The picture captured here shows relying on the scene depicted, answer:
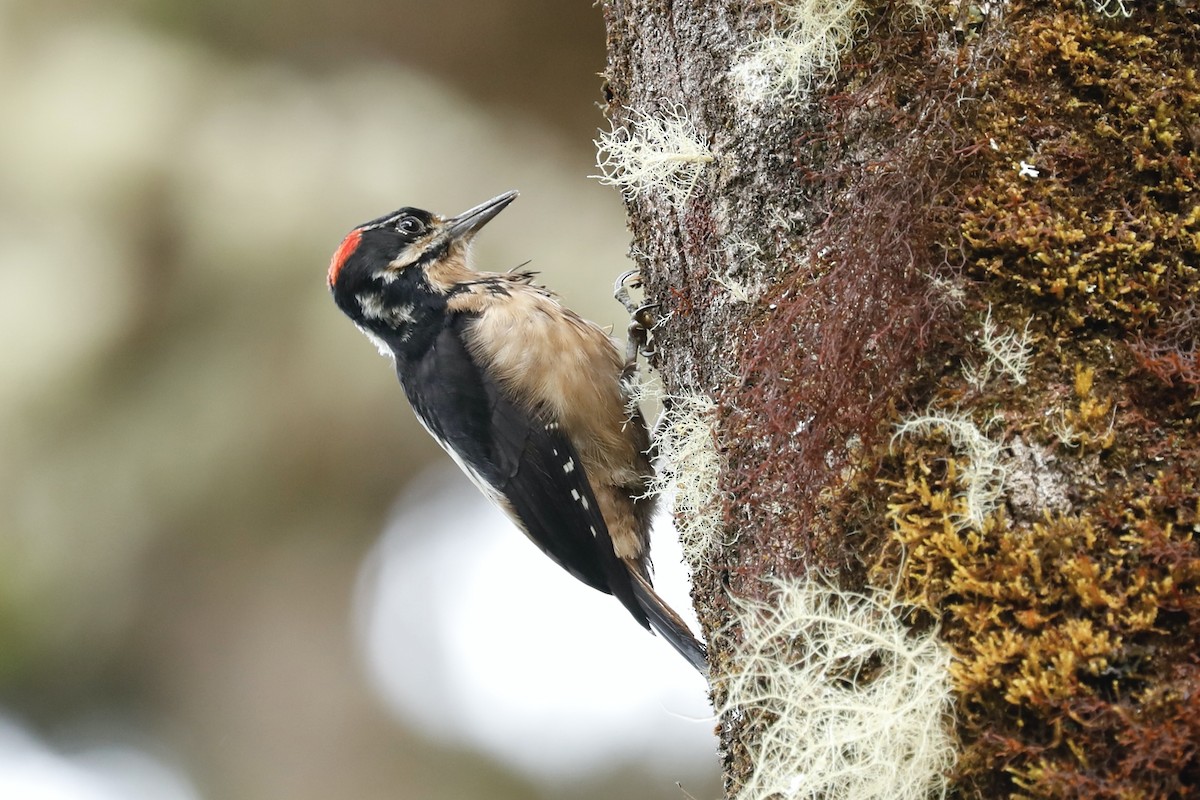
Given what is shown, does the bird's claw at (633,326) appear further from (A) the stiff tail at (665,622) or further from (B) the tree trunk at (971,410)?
(B) the tree trunk at (971,410)

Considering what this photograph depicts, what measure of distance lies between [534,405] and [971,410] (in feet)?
6.49

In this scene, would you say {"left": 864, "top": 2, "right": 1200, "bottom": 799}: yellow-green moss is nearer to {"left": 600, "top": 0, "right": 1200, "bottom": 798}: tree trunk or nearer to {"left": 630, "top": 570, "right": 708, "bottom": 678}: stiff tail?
{"left": 600, "top": 0, "right": 1200, "bottom": 798}: tree trunk

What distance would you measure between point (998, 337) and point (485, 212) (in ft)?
7.87

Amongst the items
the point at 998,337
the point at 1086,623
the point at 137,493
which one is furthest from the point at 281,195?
the point at 1086,623

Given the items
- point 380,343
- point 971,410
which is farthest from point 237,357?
point 971,410

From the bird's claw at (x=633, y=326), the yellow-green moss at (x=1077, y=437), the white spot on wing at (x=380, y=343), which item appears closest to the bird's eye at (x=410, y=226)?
the white spot on wing at (x=380, y=343)

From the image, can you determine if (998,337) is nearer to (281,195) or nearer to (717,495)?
(717,495)

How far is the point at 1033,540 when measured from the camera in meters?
1.33

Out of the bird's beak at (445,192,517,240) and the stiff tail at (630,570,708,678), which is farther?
the bird's beak at (445,192,517,240)

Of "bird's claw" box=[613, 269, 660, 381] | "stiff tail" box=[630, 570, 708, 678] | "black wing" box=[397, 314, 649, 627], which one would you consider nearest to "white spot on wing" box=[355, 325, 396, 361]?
"black wing" box=[397, 314, 649, 627]

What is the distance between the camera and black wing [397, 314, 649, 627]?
319 cm

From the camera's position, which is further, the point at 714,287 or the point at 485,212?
the point at 485,212

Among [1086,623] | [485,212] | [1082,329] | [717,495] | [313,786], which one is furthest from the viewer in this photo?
[313,786]

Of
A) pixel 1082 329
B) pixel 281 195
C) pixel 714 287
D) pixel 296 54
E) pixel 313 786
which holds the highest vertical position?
pixel 296 54
